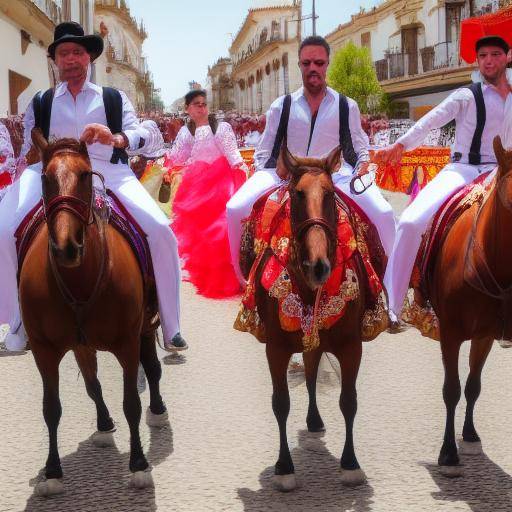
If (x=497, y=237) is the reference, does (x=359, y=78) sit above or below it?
above

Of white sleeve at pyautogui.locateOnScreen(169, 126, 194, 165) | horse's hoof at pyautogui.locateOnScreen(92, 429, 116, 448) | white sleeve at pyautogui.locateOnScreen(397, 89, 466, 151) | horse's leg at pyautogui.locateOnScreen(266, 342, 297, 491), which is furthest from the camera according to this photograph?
white sleeve at pyautogui.locateOnScreen(169, 126, 194, 165)

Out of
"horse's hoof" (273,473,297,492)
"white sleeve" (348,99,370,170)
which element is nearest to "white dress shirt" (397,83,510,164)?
"white sleeve" (348,99,370,170)

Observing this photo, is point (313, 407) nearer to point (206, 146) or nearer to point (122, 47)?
point (206, 146)

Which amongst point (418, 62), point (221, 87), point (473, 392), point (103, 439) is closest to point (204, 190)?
point (103, 439)

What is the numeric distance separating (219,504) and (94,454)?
3.59ft

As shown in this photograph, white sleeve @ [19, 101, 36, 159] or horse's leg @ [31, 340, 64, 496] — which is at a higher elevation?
white sleeve @ [19, 101, 36, 159]

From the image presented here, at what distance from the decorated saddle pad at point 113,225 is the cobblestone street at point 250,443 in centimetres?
110

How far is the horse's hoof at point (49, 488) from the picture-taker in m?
4.58

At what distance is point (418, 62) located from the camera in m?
50.1

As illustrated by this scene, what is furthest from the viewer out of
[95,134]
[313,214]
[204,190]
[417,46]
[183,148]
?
[417,46]

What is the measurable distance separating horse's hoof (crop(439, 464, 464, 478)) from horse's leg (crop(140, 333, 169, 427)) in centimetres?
188

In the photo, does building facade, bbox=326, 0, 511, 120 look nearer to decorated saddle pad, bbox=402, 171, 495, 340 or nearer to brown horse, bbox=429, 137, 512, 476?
decorated saddle pad, bbox=402, 171, 495, 340

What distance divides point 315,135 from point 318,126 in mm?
69

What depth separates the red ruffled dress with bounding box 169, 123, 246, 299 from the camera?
1067 centimetres
